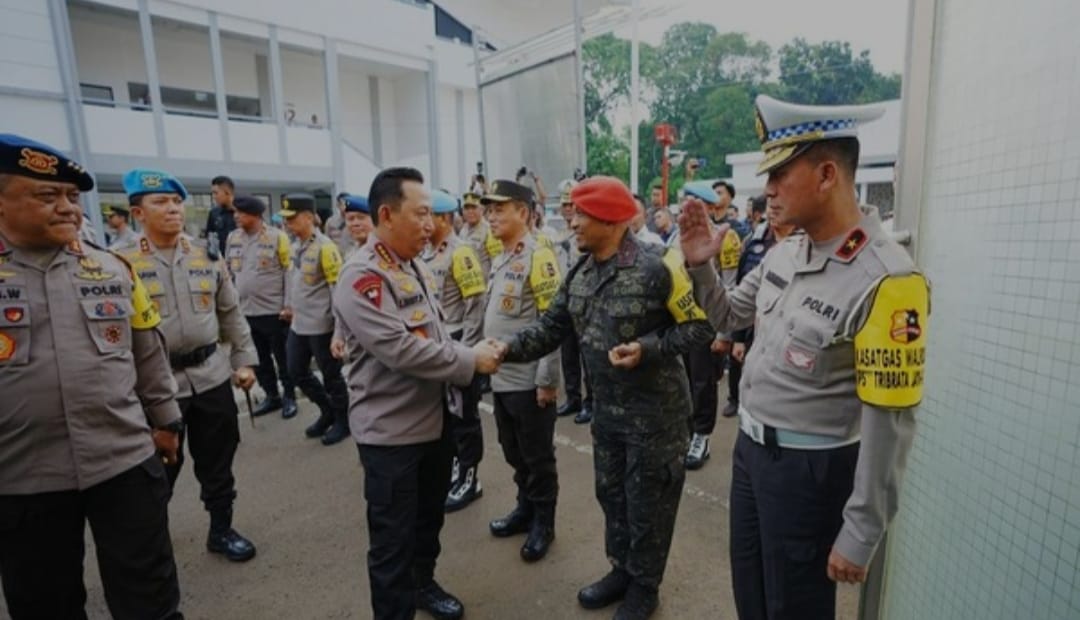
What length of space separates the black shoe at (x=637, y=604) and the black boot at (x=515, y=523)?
38.6 inches

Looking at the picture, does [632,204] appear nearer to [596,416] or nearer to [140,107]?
[596,416]

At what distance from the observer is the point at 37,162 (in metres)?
1.89

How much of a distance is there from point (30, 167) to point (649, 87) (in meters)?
42.7

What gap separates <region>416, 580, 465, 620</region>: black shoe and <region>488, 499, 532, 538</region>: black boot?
2.16 feet

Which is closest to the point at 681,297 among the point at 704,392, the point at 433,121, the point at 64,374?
the point at 704,392

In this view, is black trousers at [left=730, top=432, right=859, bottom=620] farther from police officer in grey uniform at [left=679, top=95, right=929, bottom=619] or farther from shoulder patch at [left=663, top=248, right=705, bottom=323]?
shoulder patch at [left=663, top=248, right=705, bottom=323]

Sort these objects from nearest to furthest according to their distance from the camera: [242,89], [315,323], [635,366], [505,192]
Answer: [635,366], [505,192], [315,323], [242,89]

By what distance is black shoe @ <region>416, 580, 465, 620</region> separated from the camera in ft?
8.97

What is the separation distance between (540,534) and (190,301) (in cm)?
243

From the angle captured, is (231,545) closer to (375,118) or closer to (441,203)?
(441,203)

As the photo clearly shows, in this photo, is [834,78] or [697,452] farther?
[834,78]

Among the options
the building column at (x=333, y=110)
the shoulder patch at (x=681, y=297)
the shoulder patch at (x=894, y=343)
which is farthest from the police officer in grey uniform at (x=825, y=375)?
the building column at (x=333, y=110)

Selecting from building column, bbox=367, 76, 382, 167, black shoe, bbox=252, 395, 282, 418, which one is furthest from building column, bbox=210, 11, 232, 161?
black shoe, bbox=252, 395, 282, 418

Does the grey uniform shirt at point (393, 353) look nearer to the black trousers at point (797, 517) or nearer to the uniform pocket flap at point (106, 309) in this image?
the uniform pocket flap at point (106, 309)
